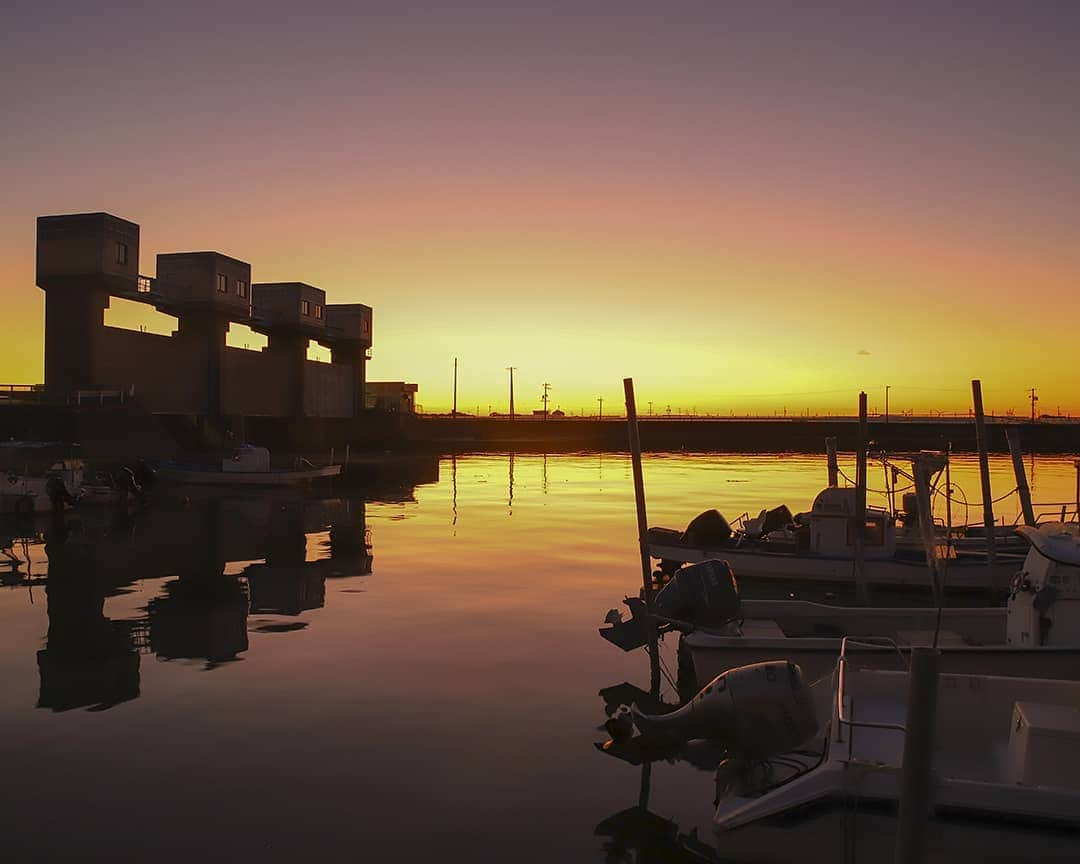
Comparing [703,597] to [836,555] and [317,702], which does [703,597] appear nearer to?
[317,702]

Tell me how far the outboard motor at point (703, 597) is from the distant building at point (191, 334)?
58.9m

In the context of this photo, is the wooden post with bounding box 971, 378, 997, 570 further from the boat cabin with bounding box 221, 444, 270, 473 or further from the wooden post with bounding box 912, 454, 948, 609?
the boat cabin with bounding box 221, 444, 270, 473

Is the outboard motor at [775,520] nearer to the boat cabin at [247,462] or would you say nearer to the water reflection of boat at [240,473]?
the water reflection of boat at [240,473]

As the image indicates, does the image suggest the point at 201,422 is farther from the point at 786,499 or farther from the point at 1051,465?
the point at 1051,465

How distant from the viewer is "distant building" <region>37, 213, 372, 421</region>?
2520 inches

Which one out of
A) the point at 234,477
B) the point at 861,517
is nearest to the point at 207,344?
the point at 234,477

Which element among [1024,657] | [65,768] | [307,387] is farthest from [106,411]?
[1024,657]

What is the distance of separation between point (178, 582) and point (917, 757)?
71.7ft

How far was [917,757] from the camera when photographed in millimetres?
7891

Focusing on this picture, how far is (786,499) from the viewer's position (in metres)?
53.4

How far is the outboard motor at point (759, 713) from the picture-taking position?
10766mm

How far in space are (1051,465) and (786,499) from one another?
57.4m

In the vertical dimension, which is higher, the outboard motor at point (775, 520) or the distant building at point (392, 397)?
the distant building at point (392, 397)

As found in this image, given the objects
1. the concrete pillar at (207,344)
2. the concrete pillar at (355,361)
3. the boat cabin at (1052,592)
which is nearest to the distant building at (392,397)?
the concrete pillar at (355,361)
